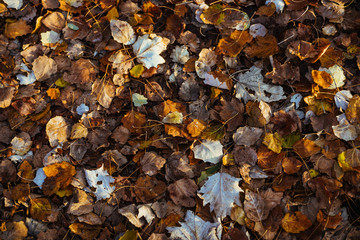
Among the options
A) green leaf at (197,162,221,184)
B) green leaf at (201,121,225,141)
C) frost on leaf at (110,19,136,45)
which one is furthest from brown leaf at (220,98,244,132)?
frost on leaf at (110,19,136,45)

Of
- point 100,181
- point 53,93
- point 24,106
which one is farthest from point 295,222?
point 24,106

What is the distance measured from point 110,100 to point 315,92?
149 cm

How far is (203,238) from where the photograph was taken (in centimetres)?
176

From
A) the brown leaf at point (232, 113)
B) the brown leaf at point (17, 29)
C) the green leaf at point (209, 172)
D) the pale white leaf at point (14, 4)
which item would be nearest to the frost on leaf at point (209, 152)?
the green leaf at point (209, 172)

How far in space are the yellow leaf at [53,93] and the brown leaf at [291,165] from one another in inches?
67.5

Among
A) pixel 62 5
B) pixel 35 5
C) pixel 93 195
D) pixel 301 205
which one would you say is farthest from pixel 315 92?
pixel 35 5

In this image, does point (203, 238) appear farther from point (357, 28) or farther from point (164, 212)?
point (357, 28)

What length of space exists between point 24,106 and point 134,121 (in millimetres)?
842

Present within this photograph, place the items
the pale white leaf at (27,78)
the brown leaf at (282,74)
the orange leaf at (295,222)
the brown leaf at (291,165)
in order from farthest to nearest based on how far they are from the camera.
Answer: the pale white leaf at (27,78) → the brown leaf at (282,74) → the brown leaf at (291,165) → the orange leaf at (295,222)

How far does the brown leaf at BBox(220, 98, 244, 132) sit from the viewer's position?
193cm

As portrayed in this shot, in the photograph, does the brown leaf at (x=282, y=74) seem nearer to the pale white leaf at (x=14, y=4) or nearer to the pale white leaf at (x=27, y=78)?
the pale white leaf at (x=27, y=78)

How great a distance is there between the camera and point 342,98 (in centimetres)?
192

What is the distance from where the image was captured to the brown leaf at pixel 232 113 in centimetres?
193

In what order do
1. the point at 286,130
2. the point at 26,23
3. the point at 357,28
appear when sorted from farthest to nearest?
1. the point at 26,23
2. the point at 357,28
3. the point at 286,130
